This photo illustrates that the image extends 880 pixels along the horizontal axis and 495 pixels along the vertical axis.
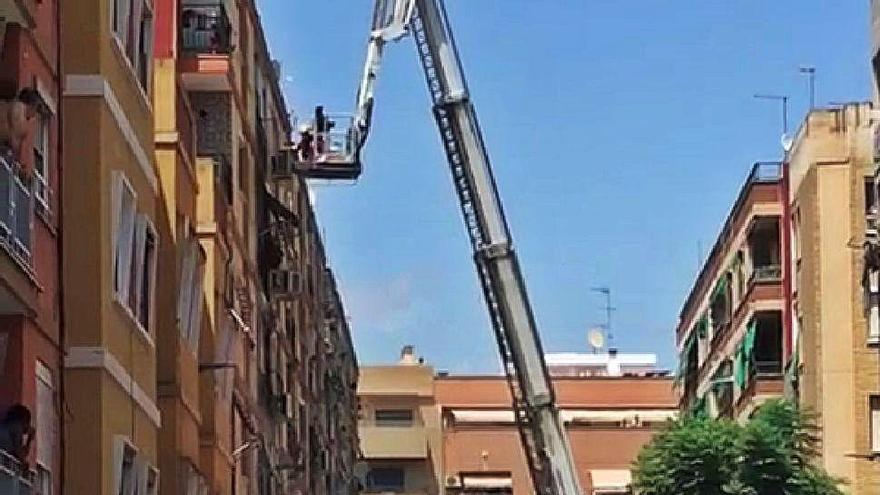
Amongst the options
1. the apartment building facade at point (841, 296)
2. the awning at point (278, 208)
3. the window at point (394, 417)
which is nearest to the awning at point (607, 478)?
the window at point (394, 417)

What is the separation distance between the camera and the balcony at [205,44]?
45.5m

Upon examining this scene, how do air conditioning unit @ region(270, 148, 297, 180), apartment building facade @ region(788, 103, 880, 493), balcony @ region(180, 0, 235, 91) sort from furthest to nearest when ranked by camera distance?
1. apartment building facade @ region(788, 103, 880, 493)
2. air conditioning unit @ region(270, 148, 297, 180)
3. balcony @ region(180, 0, 235, 91)

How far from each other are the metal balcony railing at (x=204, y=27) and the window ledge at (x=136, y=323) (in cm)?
1154

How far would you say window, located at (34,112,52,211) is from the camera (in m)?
28.1

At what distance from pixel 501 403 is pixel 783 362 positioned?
142ft

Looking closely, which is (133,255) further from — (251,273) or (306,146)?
(306,146)

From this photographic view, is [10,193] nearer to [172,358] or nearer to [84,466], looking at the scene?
[84,466]

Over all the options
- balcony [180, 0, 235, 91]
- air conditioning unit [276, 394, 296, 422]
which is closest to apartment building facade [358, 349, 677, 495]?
air conditioning unit [276, 394, 296, 422]

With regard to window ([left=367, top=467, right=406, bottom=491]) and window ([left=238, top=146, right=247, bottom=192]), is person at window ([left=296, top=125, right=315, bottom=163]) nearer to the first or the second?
window ([left=238, top=146, right=247, bottom=192])

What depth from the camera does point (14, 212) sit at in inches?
985

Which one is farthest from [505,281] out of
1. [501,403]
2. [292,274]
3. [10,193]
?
[501,403]

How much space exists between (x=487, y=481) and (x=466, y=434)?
2448 millimetres

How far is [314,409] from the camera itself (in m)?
75.9

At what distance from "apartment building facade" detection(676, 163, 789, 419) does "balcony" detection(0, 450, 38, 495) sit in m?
54.5
